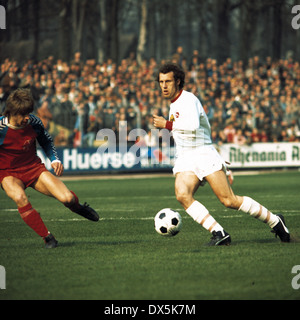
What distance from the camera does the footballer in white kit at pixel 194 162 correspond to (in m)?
8.04

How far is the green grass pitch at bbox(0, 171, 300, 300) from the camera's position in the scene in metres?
5.92

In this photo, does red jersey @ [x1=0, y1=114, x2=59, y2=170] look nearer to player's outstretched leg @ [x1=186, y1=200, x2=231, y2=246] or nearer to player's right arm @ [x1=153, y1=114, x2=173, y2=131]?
player's right arm @ [x1=153, y1=114, x2=173, y2=131]

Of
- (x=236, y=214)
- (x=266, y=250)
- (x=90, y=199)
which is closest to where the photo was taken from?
(x=266, y=250)

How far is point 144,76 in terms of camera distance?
25812 millimetres

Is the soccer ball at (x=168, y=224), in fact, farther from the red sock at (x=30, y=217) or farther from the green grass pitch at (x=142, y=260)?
the red sock at (x=30, y=217)

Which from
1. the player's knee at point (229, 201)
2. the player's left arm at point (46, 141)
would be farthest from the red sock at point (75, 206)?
the player's knee at point (229, 201)

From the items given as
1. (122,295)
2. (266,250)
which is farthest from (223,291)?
(266,250)

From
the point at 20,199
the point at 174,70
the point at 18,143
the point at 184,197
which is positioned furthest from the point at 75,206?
the point at 174,70

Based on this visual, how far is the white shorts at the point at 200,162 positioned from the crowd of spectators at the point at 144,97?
1365cm

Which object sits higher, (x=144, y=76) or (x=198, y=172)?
(x=144, y=76)

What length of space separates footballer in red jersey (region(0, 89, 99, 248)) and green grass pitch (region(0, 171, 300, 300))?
0.50 m

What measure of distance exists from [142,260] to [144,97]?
17637 millimetres

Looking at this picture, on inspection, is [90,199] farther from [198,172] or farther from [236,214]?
[198,172]

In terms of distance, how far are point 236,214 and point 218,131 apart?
1292 centimetres
